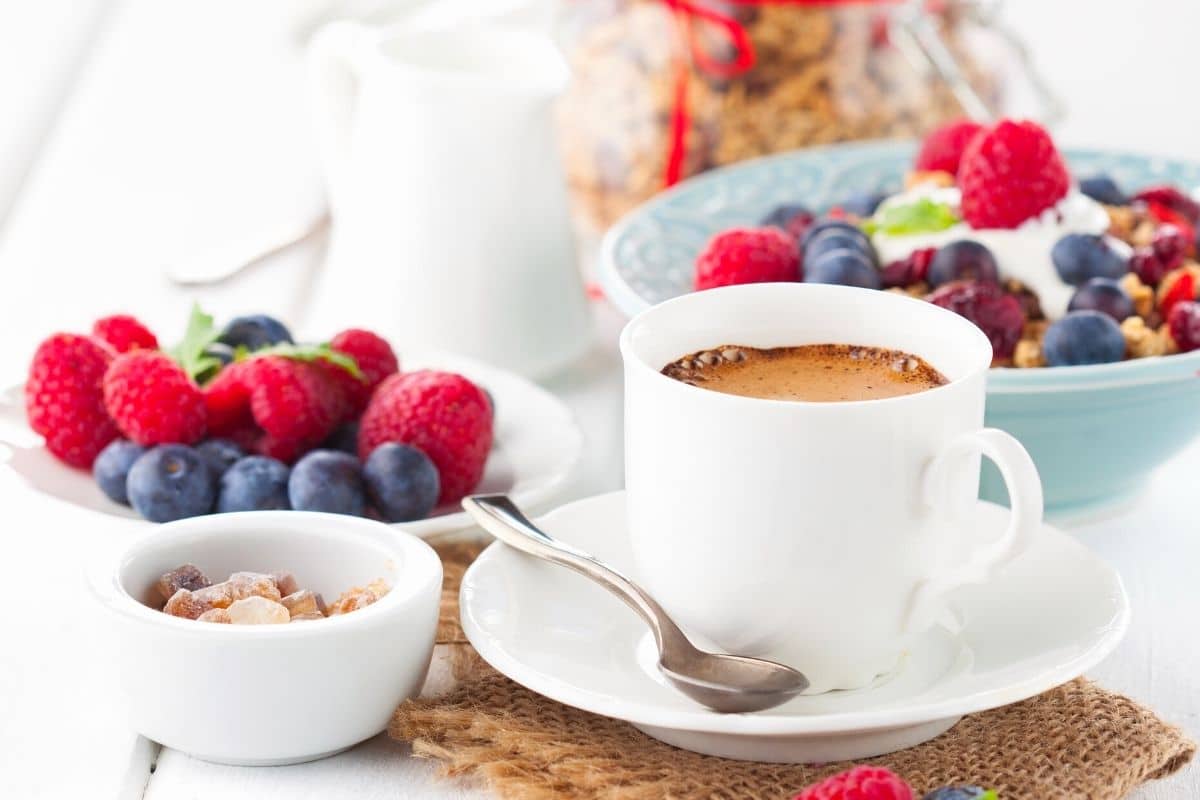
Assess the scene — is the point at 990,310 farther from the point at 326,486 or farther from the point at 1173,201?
the point at 326,486

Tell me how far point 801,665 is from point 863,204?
646 mm

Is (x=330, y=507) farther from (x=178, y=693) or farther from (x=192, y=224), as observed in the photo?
(x=192, y=224)

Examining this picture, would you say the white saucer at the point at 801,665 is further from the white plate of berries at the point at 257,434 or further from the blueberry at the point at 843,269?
the blueberry at the point at 843,269

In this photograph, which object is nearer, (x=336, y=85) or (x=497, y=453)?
(x=497, y=453)

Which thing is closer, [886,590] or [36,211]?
[886,590]

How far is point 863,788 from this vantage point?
674mm

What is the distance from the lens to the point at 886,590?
0.81 m

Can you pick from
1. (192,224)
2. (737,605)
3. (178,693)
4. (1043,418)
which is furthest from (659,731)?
(192,224)

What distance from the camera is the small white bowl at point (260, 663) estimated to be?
30.7 inches

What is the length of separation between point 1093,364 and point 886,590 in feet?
1.24

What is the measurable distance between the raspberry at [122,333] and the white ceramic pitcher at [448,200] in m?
0.24

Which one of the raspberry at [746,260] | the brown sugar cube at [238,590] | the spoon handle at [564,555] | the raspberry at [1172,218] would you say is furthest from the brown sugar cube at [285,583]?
the raspberry at [1172,218]

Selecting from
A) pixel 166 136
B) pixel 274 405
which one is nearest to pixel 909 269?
pixel 274 405

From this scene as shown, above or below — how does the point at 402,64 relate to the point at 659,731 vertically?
above
